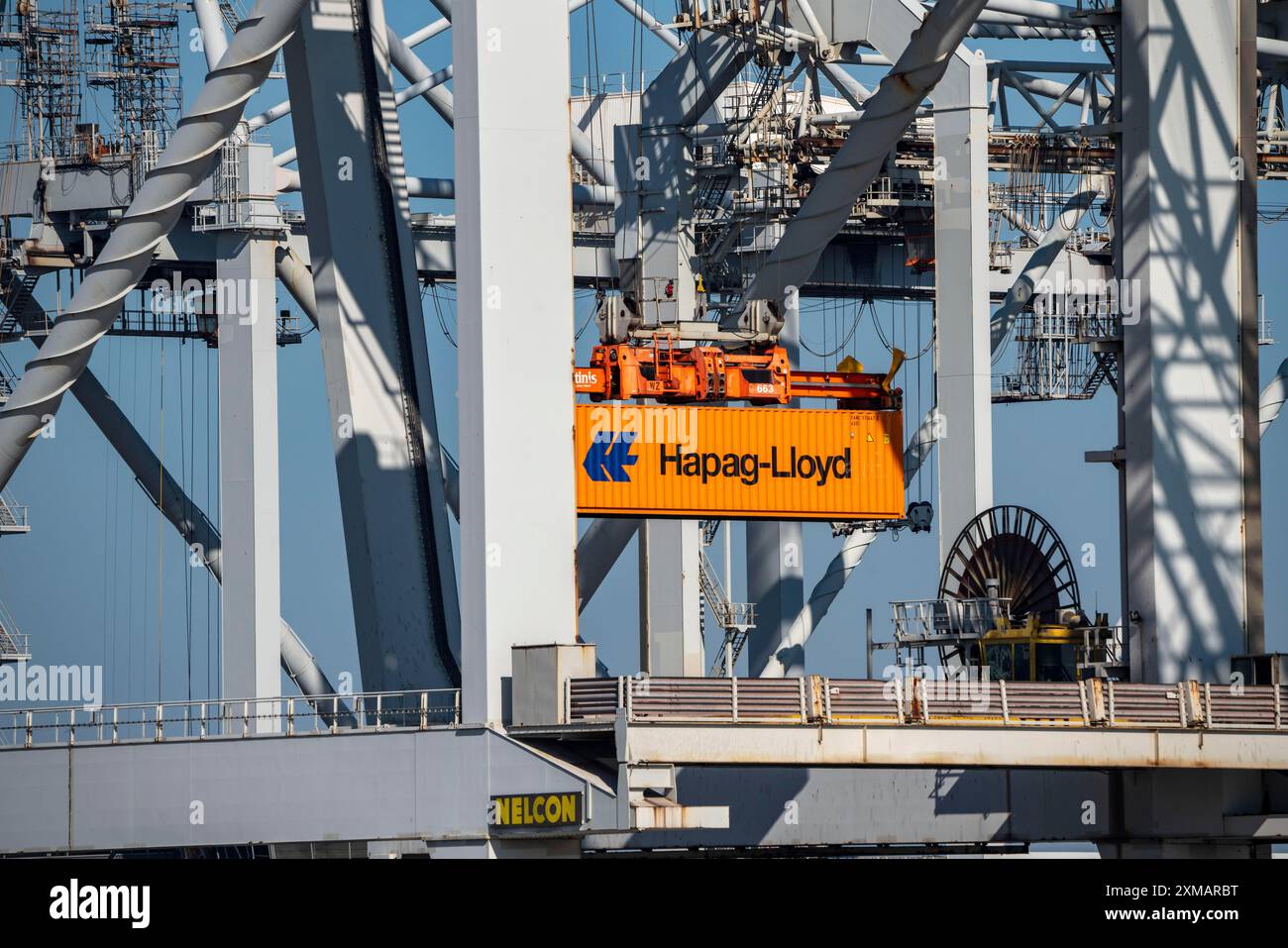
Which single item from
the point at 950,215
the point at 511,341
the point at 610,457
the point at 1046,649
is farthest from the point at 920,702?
the point at 950,215

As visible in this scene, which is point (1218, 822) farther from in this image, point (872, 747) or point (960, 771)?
point (872, 747)

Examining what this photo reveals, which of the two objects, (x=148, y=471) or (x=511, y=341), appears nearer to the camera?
(x=511, y=341)

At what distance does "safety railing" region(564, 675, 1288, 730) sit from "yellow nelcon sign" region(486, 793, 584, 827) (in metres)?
1.21

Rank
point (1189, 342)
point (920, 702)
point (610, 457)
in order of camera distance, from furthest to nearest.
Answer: point (610, 457) < point (1189, 342) < point (920, 702)

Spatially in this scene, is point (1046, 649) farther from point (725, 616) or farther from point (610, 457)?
point (725, 616)

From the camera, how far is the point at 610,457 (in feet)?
156

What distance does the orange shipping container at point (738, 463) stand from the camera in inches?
1865

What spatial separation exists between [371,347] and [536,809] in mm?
13332

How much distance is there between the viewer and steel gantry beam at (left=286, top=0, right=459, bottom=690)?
151 ft

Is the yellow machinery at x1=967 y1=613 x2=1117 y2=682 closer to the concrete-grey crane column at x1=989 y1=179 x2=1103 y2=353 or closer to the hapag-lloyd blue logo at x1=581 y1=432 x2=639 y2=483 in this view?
the hapag-lloyd blue logo at x1=581 y1=432 x2=639 y2=483

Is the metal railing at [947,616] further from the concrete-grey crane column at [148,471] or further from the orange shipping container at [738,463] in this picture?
the concrete-grey crane column at [148,471]

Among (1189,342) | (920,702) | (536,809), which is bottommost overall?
(536,809)

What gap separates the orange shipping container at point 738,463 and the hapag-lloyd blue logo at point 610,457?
0.02m
